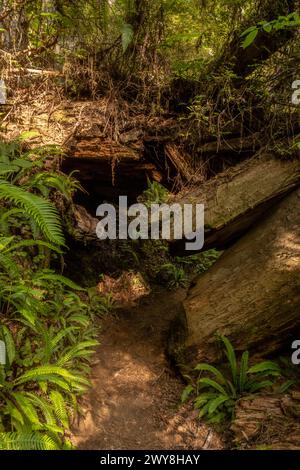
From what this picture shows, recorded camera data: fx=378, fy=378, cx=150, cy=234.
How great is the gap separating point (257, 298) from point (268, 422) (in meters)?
1.41

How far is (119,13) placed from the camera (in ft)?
19.5

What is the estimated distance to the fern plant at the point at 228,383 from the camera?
4.49 m

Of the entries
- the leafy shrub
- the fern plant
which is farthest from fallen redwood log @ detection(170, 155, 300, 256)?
the leafy shrub

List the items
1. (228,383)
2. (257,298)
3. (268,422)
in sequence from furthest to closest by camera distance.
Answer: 1. (257,298)
2. (228,383)
3. (268,422)

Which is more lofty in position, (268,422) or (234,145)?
(234,145)

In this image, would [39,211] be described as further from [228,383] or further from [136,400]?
[228,383]

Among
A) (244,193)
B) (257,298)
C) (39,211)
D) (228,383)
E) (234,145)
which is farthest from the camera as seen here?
(234,145)

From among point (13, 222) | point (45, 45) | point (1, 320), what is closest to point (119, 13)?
point (45, 45)

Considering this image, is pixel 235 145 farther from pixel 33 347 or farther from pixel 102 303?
pixel 33 347

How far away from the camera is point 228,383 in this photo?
15.3 ft

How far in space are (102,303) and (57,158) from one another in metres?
2.45

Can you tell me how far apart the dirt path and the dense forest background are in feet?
0.07

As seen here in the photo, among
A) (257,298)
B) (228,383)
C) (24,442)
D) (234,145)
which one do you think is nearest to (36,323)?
(24,442)

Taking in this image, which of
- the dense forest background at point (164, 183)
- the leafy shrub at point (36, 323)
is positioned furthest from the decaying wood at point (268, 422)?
the leafy shrub at point (36, 323)
